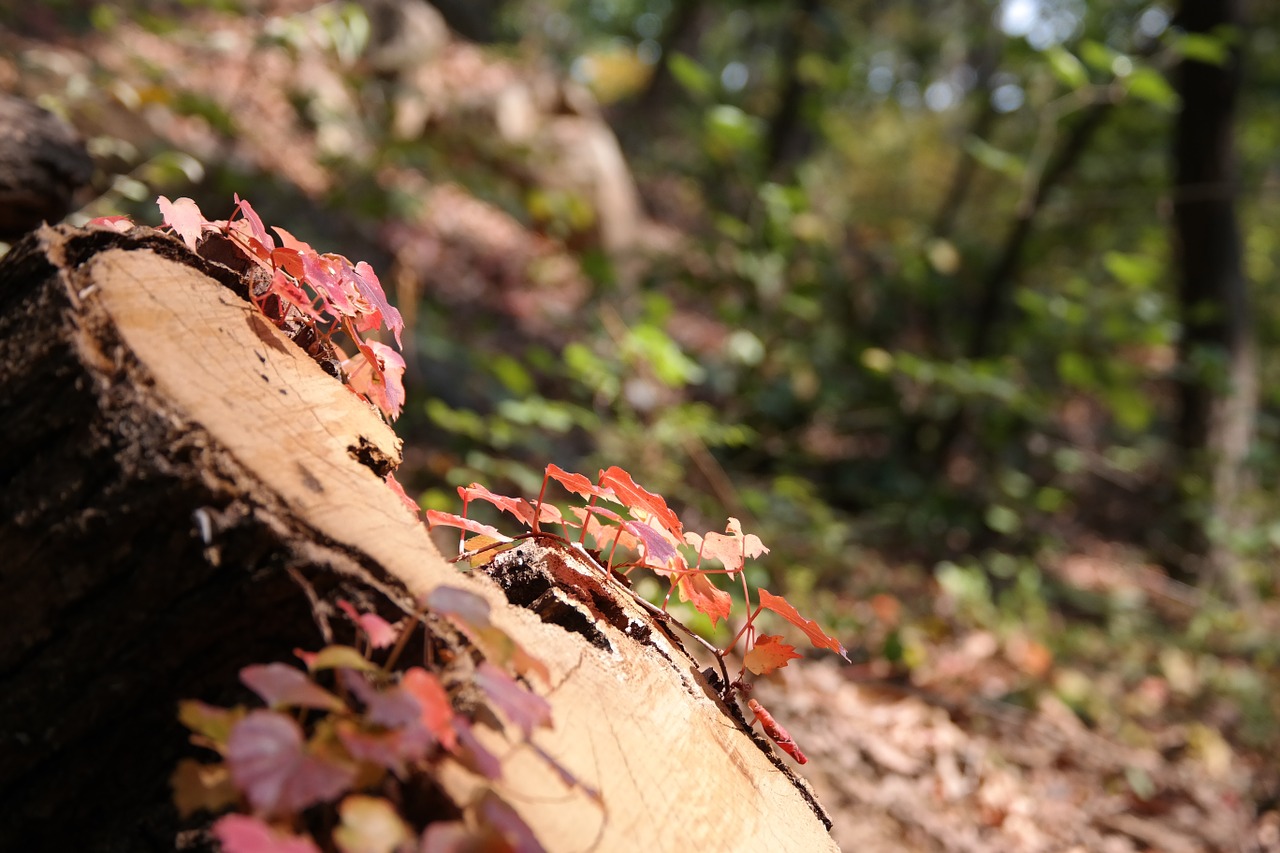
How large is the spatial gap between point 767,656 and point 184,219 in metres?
0.89

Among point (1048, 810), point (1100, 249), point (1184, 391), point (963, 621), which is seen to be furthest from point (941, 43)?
point (1048, 810)

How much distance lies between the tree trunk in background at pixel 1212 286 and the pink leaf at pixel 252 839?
5.31 meters

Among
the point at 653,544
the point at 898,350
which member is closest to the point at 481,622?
the point at 653,544

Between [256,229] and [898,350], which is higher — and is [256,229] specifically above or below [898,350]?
below

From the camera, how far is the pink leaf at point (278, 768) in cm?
62

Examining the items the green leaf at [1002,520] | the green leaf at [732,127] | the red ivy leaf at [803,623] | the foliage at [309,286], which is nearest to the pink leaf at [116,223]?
the foliage at [309,286]

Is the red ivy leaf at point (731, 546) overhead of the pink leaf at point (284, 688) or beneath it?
overhead

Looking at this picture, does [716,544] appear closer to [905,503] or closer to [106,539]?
[106,539]

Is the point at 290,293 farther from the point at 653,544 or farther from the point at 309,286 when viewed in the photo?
the point at 653,544

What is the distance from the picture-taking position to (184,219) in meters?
1.04

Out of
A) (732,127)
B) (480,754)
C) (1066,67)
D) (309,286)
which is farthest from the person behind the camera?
(732,127)

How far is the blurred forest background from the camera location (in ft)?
10.2

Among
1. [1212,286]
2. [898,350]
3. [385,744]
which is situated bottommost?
[385,744]

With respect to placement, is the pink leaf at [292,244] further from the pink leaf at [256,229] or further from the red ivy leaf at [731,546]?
the red ivy leaf at [731,546]
